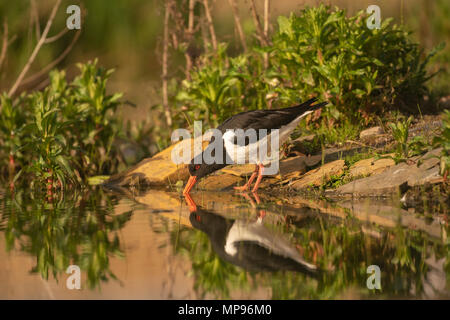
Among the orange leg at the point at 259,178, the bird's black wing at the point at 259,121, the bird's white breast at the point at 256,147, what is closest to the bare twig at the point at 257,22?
the bird's black wing at the point at 259,121

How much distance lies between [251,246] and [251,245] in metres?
0.03

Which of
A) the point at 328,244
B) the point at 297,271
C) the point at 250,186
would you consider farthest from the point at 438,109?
the point at 297,271

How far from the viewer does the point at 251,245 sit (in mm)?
4441

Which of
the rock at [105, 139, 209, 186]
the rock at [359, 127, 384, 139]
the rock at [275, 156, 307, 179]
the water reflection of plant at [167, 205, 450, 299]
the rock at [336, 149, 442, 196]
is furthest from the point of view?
the rock at [105, 139, 209, 186]

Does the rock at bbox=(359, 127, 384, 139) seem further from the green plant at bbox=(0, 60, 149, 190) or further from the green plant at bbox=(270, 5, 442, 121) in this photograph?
the green plant at bbox=(0, 60, 149, 190)

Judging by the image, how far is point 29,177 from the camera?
8.97 metres

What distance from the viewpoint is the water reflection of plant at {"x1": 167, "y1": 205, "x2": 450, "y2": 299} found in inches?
133

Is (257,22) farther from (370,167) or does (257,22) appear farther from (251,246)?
(251,246)

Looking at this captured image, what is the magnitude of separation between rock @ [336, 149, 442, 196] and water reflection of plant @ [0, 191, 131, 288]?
2310 millimetres

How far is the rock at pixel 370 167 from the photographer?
6520 millimetres

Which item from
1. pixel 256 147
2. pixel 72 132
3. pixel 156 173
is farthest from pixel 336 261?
pixel 72 132

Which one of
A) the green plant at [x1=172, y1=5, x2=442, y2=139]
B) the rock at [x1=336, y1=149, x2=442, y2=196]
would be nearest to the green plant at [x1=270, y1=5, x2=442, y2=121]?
the green plant at [x1=172, y1=5, x2=442, y2=139]

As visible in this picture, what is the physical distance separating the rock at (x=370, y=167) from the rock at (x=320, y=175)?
145 mm

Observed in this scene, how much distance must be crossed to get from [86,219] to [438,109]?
17.7ft
